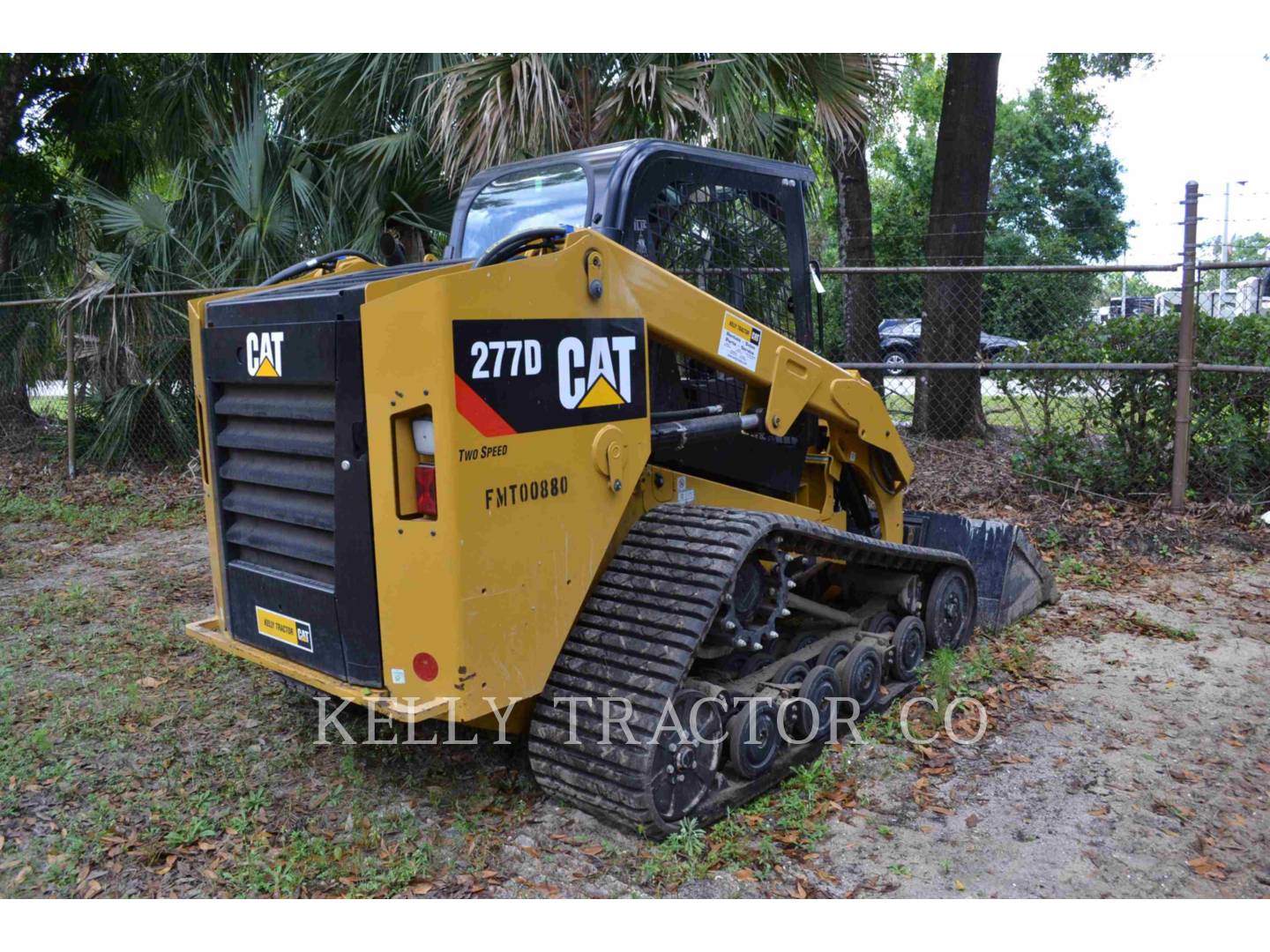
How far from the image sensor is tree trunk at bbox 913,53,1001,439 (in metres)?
9.48

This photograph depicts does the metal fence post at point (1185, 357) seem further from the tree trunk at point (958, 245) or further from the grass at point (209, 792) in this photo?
the grass at point (209, 792)

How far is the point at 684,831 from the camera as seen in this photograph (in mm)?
3520

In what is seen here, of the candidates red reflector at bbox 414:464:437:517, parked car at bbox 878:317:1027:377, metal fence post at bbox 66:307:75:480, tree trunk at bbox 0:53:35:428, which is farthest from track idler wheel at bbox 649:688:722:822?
tree trunk at bbox 0:53:35:428

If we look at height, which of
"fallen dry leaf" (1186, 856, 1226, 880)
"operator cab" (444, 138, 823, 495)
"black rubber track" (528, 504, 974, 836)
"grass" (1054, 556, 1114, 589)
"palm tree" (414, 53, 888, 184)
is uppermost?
"palm tree" (414, 53, 888, 184)

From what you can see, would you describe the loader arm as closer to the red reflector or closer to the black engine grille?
the red reflector

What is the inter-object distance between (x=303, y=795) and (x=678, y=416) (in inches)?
79.8

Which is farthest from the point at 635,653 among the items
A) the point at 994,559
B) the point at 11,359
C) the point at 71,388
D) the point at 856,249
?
the point at 11,359

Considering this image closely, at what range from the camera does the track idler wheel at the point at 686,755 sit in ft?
11.5

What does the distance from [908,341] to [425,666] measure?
1037 centimetres

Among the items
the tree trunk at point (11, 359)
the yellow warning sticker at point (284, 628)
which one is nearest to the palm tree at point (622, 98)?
the yellow warning sticker at point (284, 628)

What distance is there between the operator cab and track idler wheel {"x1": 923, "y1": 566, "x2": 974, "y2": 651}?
0.99 meters

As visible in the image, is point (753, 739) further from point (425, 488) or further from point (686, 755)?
point (425, 488)

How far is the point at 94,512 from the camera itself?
30.7 feet

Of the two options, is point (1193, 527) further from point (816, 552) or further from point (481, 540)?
point (481, 540)
